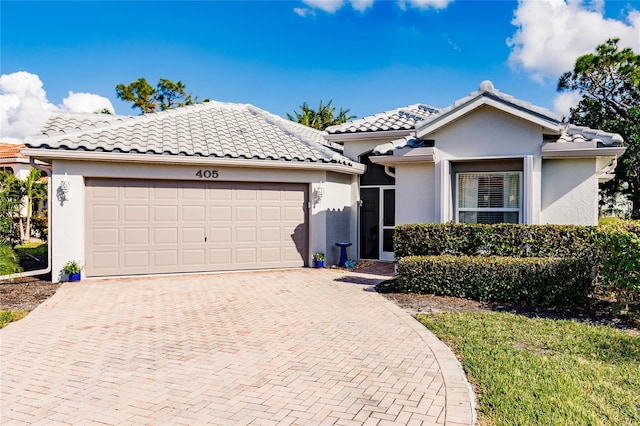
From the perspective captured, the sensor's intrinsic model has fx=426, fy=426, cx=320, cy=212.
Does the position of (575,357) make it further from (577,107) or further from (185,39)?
(577,107)

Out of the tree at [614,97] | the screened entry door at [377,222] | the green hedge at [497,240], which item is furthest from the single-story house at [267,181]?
the tree at [614,97]

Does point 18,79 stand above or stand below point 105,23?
below

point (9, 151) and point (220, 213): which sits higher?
point (9, 151)

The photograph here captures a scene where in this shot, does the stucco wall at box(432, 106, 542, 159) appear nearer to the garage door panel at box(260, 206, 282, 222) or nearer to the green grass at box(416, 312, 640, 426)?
the green grass at box(416, 312, 640, 426)

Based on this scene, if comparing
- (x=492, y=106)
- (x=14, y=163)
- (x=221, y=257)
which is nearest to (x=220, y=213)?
(x=221, y=257)

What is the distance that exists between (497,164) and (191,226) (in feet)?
29.4

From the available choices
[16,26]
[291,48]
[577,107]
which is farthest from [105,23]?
[577,107]

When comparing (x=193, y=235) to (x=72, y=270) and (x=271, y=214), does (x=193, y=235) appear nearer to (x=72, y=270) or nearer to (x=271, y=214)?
(x=271, y=214)

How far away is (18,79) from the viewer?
17312 millimetres

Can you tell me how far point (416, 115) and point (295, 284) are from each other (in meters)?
9.05

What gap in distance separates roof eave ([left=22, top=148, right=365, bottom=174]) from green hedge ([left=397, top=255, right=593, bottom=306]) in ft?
16.9

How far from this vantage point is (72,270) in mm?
11570

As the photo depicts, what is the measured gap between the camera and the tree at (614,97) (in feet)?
75.4

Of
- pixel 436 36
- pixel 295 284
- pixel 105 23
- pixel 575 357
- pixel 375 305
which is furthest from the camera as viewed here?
pixel 436 36
